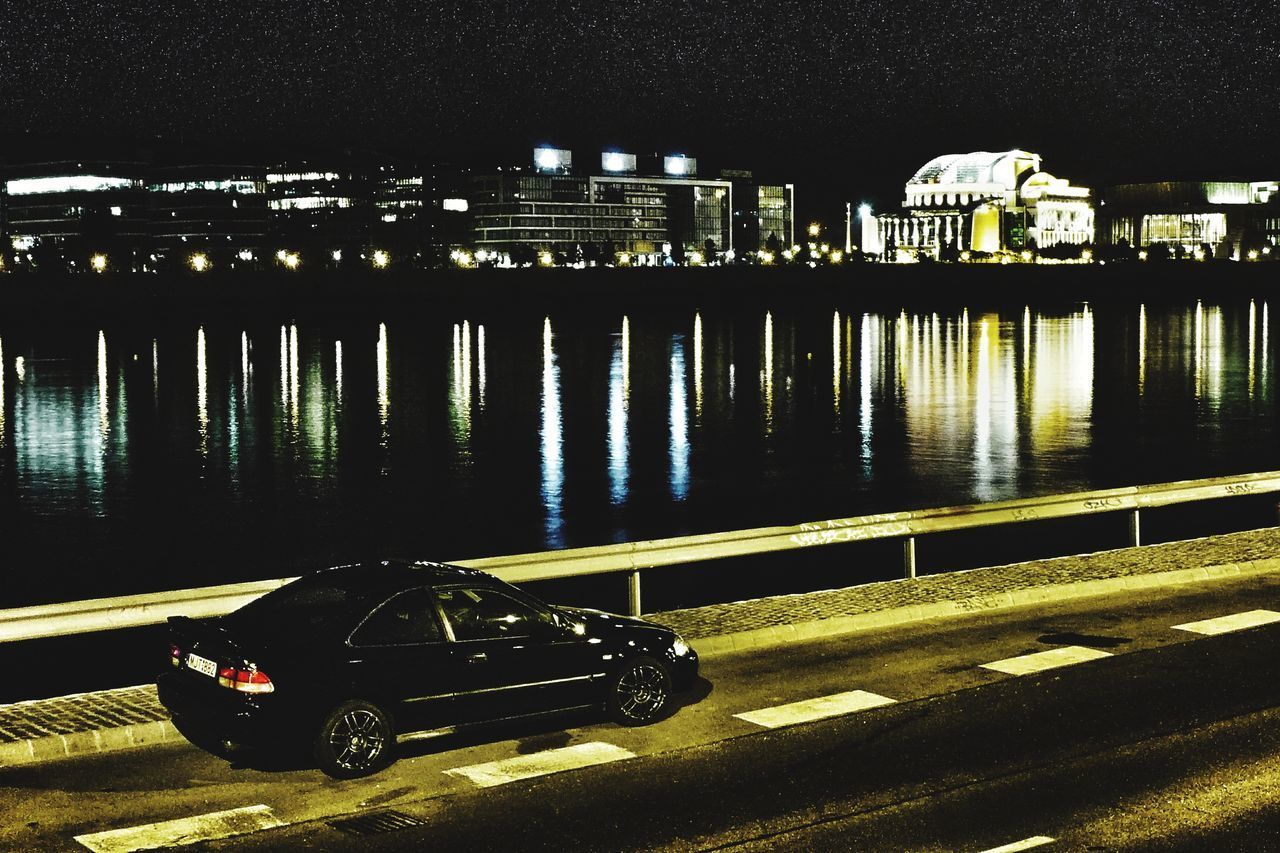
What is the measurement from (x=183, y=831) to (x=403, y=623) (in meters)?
2.01

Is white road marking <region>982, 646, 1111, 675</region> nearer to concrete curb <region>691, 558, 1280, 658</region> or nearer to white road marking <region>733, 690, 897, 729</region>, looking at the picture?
white road marking <region>733, 690, 897, 729</region>

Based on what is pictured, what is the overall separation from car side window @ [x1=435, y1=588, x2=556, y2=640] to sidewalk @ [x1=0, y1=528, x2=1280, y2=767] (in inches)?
90.6

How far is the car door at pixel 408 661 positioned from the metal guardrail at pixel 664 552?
203cm

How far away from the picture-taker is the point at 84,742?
1065 centimetres

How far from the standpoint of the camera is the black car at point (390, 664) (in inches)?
375

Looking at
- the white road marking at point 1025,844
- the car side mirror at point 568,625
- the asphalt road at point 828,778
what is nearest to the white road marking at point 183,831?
the asphalt road at point 828,778

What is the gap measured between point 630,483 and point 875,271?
5423 inches

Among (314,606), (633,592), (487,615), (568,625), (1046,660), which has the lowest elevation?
(1046,660)

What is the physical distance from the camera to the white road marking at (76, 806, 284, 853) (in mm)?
8508

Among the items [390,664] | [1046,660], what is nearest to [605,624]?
[390,664]

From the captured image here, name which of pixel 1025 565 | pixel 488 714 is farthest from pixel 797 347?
pixel 488 714

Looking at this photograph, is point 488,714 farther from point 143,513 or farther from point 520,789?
point 143,513

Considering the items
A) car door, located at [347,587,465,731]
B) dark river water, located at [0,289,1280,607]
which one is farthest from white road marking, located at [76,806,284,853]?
dark river water, located at [0,289,1280,607]

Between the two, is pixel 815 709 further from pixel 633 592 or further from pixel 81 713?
pixel 81 713
